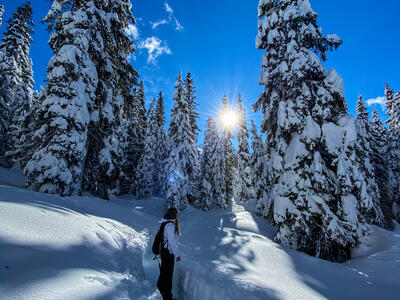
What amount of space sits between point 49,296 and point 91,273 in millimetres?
1101

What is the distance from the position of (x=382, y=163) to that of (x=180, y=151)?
89.9 feet

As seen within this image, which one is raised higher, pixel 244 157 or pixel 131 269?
pixel 244 157

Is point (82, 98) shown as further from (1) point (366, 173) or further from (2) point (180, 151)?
(1) point (366, 173)

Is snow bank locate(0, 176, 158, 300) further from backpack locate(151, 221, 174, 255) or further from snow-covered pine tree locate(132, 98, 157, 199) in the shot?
snow-covered pine tree locate(132, 98, 157, 199)

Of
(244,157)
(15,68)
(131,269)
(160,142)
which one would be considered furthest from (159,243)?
(160,142)

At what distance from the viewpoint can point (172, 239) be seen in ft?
15.7

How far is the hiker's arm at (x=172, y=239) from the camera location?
15.5 ft

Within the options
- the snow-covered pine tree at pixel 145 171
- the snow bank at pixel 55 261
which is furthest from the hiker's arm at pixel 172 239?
the snow-covered pine tree at pixel 145 171

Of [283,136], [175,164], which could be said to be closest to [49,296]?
[283,136]

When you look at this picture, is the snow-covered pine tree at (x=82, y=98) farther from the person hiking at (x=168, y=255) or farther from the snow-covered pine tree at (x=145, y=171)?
the snow-covered pine tree at (x=145, y=171)

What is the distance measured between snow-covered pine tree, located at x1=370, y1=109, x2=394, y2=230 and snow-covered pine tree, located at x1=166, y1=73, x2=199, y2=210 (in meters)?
23.8

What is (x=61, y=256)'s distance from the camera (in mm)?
3279

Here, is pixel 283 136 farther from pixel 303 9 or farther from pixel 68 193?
pixel 68 193

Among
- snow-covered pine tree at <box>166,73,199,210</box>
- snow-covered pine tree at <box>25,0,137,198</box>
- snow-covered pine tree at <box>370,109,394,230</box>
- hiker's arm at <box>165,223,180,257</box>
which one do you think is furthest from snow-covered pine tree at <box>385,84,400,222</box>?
hiker's arm at <box>165,223,180,257</box>
